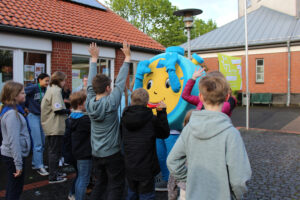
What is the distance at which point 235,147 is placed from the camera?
1.69 meters

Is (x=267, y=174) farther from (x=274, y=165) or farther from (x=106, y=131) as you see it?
(x=106, y=131)

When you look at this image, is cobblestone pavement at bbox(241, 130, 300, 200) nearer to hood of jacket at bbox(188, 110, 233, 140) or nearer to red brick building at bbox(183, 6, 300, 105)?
hood of jacket at bbox(188, 110, 233, 140)

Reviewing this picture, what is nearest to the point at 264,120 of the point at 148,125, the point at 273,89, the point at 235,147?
the point at 273,89

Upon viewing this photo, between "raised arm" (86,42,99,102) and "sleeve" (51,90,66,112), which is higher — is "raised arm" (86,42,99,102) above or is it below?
above

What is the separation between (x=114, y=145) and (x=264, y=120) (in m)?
10.5

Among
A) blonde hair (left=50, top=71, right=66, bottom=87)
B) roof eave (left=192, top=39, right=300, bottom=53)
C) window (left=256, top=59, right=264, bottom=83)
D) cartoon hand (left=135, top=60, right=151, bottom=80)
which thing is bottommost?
blonde hair (left=50, top=71, right=66, bottom=87)

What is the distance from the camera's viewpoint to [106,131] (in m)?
3.08

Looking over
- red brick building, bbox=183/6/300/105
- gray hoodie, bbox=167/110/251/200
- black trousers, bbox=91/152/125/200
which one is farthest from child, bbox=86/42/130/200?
red brick building, bbox=183/6/300/105

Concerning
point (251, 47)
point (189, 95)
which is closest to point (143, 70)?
point (189, 95)

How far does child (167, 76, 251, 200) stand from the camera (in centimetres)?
170

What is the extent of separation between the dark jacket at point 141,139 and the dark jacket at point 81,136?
660 mm

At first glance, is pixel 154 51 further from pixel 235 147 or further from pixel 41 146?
pixel 235 147

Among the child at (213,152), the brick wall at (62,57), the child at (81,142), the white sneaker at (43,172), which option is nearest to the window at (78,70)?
the brick wall at (62,57)

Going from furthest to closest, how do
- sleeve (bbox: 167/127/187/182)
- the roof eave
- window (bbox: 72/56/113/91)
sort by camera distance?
the roof eave → window (bbox: 72/56/113/91) → sleeve (bbox: 167/127/187/182)
